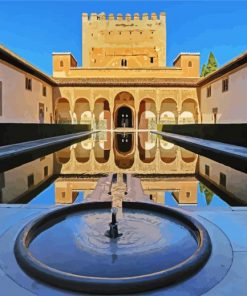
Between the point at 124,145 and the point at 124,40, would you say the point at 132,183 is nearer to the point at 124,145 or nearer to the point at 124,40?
the point at 124,145

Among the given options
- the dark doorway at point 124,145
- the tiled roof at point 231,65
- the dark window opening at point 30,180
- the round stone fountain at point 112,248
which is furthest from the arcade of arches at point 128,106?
the round stone fountain at point 112,248

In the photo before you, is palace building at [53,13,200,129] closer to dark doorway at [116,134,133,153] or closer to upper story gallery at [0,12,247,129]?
upper story gallery at [0,12,247,129]

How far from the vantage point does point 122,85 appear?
24.7 meters

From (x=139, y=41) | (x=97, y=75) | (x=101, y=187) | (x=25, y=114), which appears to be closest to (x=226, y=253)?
(x=101, y=187)

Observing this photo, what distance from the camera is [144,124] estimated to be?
27.2m

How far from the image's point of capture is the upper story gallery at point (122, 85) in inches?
656

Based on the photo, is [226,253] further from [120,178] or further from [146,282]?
[120,178]

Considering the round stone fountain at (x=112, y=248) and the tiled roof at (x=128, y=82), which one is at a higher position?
the tiled roof at (x=128, y=82)

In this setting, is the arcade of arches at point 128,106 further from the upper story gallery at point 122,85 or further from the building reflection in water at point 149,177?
the building reflection in water at point 149,177

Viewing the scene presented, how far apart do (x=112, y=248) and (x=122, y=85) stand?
75.7 feet

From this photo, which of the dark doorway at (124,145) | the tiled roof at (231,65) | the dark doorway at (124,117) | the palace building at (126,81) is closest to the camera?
the dark doorway at (124,145)

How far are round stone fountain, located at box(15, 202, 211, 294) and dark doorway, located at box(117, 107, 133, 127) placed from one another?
26.4 m

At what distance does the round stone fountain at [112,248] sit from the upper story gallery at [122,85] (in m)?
13.0

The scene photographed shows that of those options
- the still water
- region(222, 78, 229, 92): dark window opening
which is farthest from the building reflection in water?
region(222, 78, 229, 92): dark window opening
